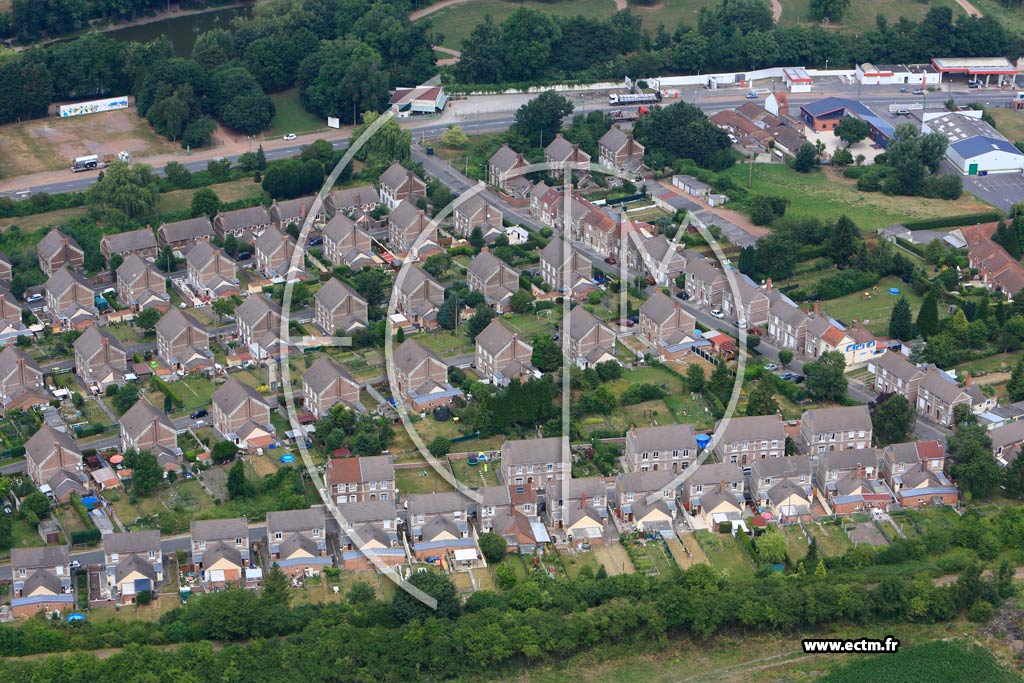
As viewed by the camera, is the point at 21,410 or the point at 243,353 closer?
the point at 21,410

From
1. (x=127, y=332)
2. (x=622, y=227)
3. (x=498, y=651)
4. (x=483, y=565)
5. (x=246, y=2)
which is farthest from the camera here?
(x=246, y=2)

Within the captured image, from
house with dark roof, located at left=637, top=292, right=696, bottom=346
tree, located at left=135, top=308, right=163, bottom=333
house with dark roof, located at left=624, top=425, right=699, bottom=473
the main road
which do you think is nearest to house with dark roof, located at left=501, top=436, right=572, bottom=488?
house with dark roof, located at left=624, top=425, right=699, bottom=473

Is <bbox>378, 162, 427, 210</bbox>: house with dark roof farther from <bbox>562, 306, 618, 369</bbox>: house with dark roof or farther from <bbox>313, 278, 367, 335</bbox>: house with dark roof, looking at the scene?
<bbox>562, 306, 618, 369</bbox>: house with dark roof

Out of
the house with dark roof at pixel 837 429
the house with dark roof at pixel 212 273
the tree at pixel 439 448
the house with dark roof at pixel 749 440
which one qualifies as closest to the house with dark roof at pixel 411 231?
the house with dark roof at pixel 212 273

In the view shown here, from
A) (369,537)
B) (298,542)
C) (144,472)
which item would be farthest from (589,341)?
(144,472)

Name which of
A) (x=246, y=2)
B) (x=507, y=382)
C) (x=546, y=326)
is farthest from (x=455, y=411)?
(x=246, y=2)

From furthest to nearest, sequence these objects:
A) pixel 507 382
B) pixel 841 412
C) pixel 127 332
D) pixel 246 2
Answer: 1. pixel 246 2
2. pixel 127 332
3. pixel 507 382
4. pixel 841 412

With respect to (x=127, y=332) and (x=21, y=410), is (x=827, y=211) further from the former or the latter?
(x=21, y=410)
